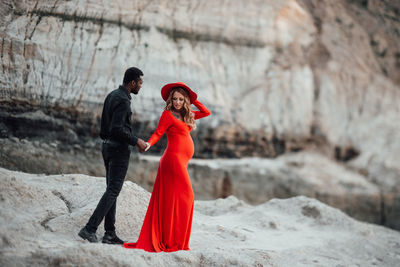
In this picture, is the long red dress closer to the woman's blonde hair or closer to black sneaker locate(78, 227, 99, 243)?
the woman's blonde hair

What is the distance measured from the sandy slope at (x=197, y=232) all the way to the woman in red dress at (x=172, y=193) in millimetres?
246

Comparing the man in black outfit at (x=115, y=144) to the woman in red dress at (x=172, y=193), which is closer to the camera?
the man in black outfit at (x=115, y=144)

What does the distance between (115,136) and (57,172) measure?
8.62ft

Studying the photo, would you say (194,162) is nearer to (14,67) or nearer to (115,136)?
(14,67)

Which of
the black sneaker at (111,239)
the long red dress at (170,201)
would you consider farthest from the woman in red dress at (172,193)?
the black sneaker at (111,239)

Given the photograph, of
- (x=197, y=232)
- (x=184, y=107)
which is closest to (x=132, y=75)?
(x=184, y=107)

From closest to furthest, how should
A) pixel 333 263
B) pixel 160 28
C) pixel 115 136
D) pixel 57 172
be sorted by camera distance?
pixel 115 136 < pixel 333 263 < pixel 57 172 < pixel 160 28

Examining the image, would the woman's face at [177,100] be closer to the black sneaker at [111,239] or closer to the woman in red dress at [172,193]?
the woman in red dress at [172,193]

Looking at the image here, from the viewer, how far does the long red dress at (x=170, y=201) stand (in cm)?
337

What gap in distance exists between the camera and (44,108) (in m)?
5.65

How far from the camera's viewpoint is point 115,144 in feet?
10.6

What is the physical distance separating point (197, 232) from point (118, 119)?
66.4 inches

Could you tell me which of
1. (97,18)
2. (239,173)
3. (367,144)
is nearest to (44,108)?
(97,18)

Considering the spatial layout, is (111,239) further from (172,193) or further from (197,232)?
(197,232)
